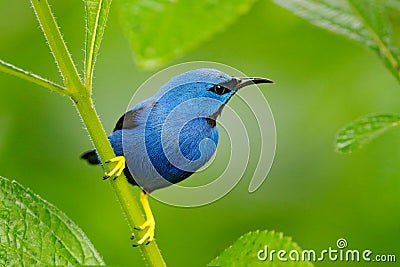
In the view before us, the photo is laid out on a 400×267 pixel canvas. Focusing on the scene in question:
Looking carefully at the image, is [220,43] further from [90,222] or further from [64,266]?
[64,266]

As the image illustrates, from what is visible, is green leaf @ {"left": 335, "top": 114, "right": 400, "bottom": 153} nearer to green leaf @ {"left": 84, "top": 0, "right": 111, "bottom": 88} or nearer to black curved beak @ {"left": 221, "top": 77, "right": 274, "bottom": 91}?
black curved beak @ {"left": 221, "top": 77, "right": 274, "bottom": 91}

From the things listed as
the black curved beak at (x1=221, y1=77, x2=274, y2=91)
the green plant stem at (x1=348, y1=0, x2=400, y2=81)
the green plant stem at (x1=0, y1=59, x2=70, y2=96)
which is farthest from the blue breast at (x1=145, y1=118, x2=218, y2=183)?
the green plant stem at (x1=348, y1=0, x2=400, y2=81)

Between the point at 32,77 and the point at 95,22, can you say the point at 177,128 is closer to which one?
the point at 95,22

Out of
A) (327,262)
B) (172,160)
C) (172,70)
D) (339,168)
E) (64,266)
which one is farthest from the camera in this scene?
(339,168)

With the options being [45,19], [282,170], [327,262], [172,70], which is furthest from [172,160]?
[282,170]

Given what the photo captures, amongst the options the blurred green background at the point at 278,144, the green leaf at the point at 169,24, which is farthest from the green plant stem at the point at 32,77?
the blurred green background at the point at 278,144

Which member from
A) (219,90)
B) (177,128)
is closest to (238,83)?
(219,90)

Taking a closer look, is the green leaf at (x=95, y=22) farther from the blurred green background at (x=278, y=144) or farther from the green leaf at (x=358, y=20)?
the blurred green background at (x=278, y=144)

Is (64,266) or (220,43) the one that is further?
(220,43)
